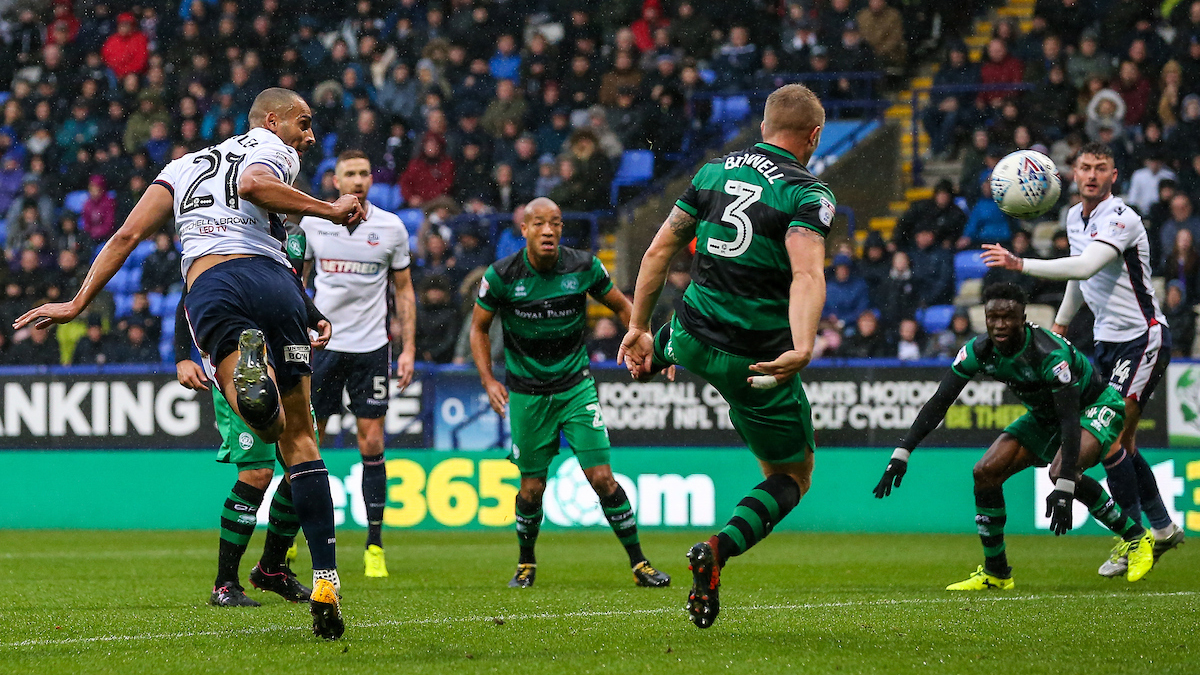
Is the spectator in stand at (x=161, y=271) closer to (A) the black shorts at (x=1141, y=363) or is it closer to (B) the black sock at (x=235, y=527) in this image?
(B) the black sock at (x=235, y=527)

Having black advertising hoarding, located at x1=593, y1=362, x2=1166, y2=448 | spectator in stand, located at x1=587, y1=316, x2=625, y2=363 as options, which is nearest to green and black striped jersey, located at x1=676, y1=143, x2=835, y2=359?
black advertising hoarding, located at x1=593, y1=362, x2=1166, y2=448

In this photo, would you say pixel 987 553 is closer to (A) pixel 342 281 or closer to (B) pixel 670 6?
(A) pixel 342 281

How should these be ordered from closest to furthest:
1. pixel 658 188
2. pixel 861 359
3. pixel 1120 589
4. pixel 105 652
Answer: pixel 105 652
pixel 1120 589
pixel 861 359
pixel 658 188

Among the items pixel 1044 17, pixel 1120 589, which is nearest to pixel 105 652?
pixel 1120 589

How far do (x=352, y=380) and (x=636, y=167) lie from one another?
915 cm

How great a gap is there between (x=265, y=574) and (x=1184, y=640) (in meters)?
4.14

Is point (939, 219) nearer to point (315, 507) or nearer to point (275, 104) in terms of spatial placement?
point (275, 104)

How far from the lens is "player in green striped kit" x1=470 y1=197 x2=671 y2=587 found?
8414 mm

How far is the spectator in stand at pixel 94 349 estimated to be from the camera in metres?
15.0

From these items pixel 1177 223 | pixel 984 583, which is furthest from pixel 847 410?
pixel 984 583

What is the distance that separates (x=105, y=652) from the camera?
205 inches

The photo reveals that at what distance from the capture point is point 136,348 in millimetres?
14875

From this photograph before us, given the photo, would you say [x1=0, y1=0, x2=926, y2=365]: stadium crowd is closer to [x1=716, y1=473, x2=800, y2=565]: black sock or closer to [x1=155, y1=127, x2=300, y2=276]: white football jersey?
[x1=155, y1=127, x2=300, y2=276]: white football jersey

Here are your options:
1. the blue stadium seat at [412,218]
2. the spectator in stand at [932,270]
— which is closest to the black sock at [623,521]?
the spectator in stand at [932,270]
